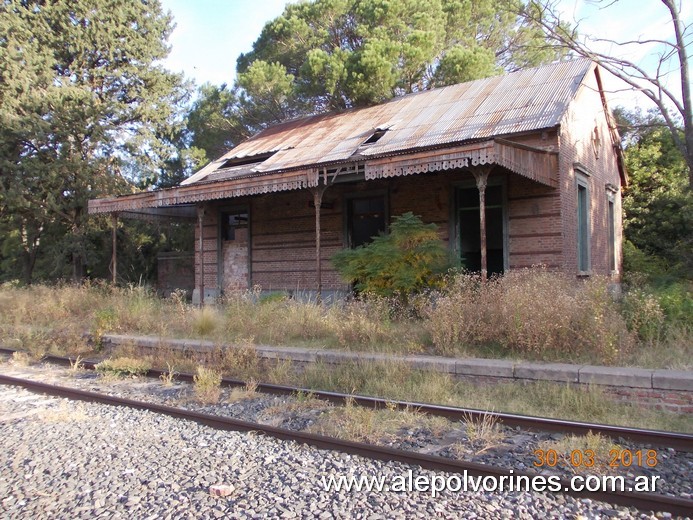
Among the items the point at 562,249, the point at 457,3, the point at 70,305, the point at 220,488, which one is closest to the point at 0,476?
the point at 220,488

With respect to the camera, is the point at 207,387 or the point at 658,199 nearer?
the point at 207,387

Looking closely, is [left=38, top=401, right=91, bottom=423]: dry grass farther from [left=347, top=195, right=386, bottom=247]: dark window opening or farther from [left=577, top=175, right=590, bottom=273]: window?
[left=577, top=175, right=590, bottom=273]: window

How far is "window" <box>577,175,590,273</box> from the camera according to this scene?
1407 cm

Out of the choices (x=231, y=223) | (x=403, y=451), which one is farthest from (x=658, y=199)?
(x=403, y=451)

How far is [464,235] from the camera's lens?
14.5 meters

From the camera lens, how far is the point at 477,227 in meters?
14.5

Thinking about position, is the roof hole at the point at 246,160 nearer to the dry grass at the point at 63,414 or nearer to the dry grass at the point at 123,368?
the dry grass at the point at 123,368

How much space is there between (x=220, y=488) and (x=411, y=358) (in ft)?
12.8

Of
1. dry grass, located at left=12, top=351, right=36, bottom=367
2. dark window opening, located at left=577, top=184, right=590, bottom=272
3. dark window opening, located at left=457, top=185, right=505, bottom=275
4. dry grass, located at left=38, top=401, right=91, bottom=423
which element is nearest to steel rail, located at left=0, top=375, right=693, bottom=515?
dry grass, located at left=38, top=401, right=91, bottom=423

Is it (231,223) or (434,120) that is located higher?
(434,120)

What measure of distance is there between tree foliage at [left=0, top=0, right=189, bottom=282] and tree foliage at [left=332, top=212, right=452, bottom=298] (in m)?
14.7

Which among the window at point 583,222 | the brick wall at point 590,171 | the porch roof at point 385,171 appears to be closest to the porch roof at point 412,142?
the porch roof at point 385,171

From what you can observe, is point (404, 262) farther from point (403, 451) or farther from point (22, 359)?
point (22, 359)

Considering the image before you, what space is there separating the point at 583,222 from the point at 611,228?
4309mm
